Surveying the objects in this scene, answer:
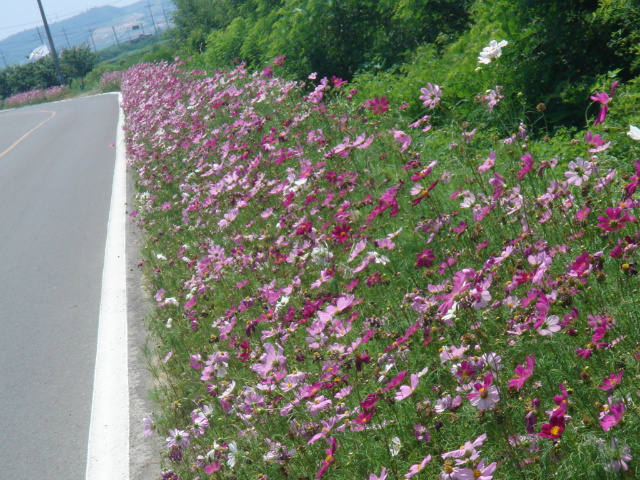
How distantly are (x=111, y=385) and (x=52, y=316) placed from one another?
1936 millimetres

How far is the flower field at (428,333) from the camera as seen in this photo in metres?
2.18

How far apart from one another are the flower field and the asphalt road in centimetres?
55

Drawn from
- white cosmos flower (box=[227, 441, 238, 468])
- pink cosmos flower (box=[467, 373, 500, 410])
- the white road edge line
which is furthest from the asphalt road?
pink cosmos flower (box=[467, 373, 500, 410])

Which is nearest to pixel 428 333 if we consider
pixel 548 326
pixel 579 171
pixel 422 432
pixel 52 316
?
pixel 422 432

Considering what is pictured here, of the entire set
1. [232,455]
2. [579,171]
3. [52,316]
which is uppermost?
[579,171]

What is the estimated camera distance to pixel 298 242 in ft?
13.4

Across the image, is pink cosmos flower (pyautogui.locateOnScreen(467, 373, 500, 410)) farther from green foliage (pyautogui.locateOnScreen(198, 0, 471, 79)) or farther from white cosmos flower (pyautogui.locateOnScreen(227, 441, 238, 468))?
green foliage (pyautogui.locateOnScreen(198, 0, 471, 79))

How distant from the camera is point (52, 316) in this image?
6.15 meters

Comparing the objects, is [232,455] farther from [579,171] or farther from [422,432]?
[579,171]

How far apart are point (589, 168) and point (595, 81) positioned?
345 centimetres

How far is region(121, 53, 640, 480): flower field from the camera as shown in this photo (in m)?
2.18

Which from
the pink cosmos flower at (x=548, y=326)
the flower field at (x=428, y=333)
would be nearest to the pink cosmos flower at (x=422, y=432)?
the flower field at (x=428, y=333)

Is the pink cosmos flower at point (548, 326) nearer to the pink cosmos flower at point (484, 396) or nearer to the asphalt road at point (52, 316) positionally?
the pink cosmos flower at point (484, 396)

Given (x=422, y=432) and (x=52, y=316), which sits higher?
(x=422, y=432)
